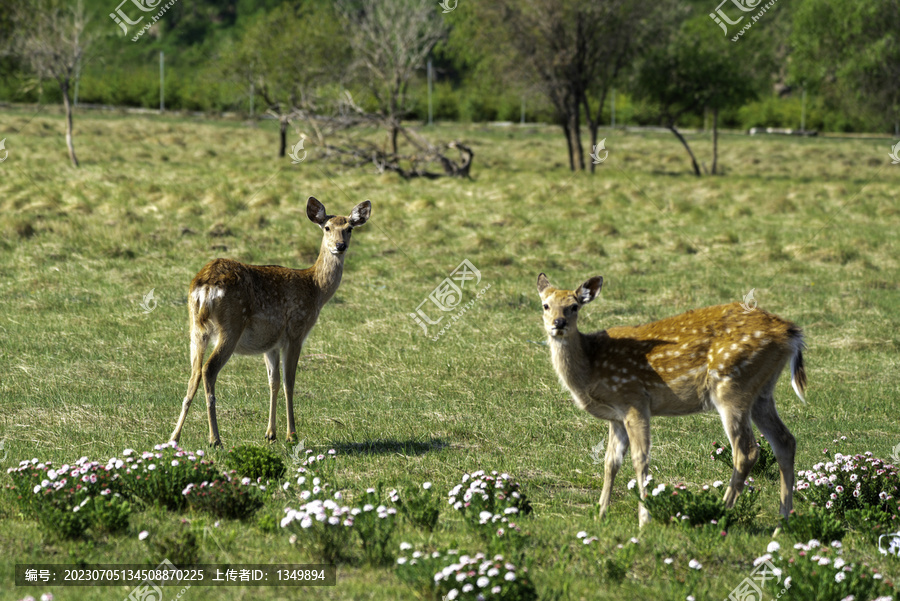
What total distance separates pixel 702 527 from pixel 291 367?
427cm

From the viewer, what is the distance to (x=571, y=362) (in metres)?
7.34

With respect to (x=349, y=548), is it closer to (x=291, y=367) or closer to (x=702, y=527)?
(x=702, y=527)

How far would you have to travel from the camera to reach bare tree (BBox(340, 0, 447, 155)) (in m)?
32.8

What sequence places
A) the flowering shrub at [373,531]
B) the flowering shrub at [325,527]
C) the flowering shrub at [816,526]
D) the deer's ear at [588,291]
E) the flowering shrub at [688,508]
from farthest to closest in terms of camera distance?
the deer's ear at [588,291] < the flowering shrub at [688,508] < the flowering shrub at [816,526] < the flowering shrub at [373,531] < the flowering shrub at [325,527]

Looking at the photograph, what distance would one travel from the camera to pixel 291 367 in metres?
9.06

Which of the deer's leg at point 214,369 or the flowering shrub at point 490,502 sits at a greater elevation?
the deer's leg at point 214,369

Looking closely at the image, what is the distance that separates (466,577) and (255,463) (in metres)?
2.75

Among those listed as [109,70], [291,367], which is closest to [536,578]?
[291,367]

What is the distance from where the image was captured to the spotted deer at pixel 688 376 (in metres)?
7.02

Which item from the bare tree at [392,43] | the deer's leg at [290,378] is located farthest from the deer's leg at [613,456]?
the bare tree at [392,43]

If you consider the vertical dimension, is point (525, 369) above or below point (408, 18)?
below

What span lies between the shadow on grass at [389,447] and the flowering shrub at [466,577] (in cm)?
320

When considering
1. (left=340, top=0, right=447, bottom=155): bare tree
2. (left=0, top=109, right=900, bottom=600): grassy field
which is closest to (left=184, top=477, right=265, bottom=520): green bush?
(left=0, top=109, right=900, bottom=600): grassy field

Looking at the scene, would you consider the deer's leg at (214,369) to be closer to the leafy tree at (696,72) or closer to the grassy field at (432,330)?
the grassy field at (432,330)
